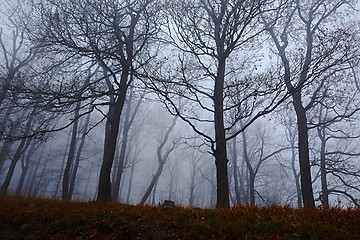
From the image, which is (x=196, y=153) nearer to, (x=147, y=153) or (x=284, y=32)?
(x=147, y=153)

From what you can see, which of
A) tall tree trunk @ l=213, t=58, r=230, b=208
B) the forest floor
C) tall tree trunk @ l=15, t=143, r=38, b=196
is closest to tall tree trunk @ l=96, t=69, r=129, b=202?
the forest floor

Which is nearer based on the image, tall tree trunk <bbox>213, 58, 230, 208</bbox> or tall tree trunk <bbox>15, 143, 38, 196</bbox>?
tall tree trunk <bbox>213, 58, 230, 208</bbox>

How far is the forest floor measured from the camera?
4457 mm

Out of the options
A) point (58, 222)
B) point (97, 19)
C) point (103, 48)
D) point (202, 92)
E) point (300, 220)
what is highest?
point (97, 19)

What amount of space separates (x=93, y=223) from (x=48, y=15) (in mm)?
6922

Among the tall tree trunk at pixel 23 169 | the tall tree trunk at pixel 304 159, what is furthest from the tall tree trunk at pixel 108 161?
the tall tree trunk at pixel 23 169

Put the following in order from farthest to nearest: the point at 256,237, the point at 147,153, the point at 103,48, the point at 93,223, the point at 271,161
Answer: the point at 147,153 → the point at 271,161 → the point at 103,48 → the point at 93,223 → the point at 256,237

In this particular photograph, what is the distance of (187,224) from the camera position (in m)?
5.25

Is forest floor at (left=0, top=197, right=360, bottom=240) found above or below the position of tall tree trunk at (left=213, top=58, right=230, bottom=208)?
below

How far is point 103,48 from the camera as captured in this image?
10.5 meters

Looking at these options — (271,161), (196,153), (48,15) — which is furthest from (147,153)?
(48,15)

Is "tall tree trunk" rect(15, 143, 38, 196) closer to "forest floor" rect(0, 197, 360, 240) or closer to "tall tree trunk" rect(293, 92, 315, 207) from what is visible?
"forest floor" rect(0, 197, 360, 240)

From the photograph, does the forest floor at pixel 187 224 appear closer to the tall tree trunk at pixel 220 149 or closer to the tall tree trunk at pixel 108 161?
the tall tree trunk at pixel 220 149

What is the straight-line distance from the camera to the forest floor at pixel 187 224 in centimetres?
446
